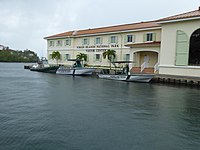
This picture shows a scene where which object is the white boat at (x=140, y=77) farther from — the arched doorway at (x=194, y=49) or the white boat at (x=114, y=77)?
the arched doorway at (x=194, y=49)

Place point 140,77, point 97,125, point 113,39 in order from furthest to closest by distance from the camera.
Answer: point 113,39 → point 140,77 → point 97,125

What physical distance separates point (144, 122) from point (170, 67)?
1398cm

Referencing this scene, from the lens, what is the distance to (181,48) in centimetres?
2036

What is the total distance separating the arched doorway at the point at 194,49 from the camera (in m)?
19.7

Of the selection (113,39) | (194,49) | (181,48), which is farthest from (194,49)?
(113,39)

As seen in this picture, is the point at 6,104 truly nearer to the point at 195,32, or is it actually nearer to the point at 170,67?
the point at 170,67

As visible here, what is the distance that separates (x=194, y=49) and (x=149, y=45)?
5008 millimetres

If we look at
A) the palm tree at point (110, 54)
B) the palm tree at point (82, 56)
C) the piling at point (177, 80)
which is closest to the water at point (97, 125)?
the piling at point (177, 80)

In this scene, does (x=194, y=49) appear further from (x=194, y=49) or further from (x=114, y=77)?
(x=114, y=77)

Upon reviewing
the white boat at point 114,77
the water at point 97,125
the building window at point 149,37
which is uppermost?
the building window at point 149,37

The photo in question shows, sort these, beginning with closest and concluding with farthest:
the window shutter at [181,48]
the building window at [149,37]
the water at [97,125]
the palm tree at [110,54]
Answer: the water at [97,125] < the window shutter at [181,48] < the building window at [149,37] < the palm tree at [110,54]

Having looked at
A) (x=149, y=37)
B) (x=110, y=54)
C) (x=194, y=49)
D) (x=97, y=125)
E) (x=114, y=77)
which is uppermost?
(x=149, y=37)

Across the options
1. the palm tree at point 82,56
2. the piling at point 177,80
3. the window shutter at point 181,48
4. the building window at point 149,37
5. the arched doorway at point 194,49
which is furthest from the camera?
the palm tree at point 82,56

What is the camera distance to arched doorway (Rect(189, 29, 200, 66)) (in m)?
19.7
